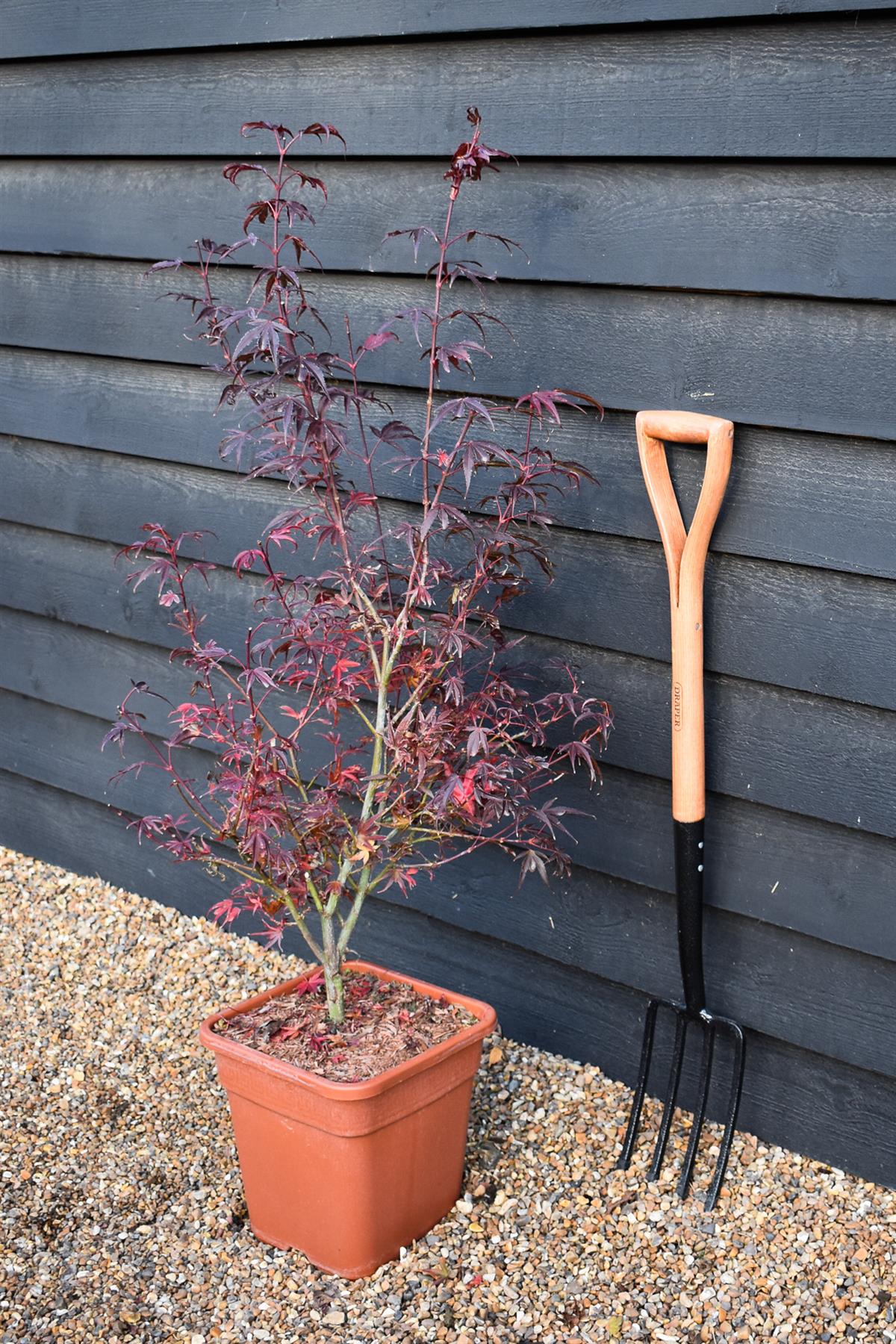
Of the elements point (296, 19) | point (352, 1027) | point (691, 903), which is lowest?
point (352, 1027)

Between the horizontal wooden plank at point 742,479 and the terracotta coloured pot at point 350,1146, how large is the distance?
86cm

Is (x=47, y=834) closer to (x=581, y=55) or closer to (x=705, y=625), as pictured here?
(x=705, y=625)

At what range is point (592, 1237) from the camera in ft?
6.55

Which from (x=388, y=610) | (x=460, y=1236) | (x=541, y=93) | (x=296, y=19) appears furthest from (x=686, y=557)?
(x=296, y=19)

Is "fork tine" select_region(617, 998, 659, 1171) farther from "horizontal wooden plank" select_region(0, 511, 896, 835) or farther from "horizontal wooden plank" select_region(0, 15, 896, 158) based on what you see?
"horizontal wooden plank" select_region(0, 15, 896, 158)

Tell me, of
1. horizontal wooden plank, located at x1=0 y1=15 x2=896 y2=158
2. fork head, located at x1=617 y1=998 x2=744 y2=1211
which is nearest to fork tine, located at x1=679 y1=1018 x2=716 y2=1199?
fork head, located at x1=617 y1=998 x2=744 y2=1211

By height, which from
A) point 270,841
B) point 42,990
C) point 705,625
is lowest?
point 42,990

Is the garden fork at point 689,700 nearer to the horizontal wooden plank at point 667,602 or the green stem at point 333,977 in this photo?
the horizontal wooden plank at point 667,602

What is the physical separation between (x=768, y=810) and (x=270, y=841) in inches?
32.1

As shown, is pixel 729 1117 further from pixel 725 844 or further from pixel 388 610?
pixel 388 610

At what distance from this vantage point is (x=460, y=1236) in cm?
200

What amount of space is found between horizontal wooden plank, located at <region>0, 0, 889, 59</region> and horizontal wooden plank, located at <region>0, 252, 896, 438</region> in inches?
16.0

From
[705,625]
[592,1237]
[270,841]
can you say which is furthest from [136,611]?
[592,1237]

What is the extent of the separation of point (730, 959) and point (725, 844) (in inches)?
8.1
